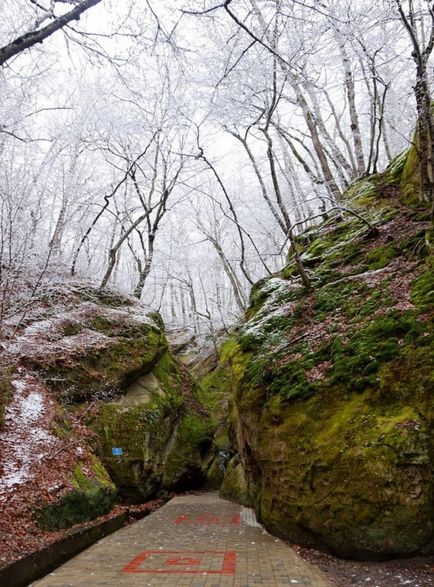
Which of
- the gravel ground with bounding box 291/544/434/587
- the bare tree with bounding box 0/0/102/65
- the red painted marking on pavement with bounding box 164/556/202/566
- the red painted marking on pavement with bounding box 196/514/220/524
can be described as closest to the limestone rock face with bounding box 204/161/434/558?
the gravel ground with bounding box 291/544/434/587

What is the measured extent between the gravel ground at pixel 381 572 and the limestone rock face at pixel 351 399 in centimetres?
12

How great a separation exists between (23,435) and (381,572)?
18.8ft

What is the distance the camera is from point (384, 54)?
28.9ft

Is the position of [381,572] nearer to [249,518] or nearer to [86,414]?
[249,518]

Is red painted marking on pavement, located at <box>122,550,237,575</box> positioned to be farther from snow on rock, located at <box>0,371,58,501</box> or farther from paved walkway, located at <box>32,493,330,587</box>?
snow on rock, located at <box>0,371,58,501</box>

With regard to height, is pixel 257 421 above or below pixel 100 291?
below

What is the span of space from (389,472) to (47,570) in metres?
4.19

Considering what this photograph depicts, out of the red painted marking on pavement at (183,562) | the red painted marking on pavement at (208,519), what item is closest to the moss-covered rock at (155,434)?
the red painted marking on pavement at (208,519)

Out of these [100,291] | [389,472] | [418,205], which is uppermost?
[100,291]

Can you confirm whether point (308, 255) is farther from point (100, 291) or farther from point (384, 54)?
point (100, 291)

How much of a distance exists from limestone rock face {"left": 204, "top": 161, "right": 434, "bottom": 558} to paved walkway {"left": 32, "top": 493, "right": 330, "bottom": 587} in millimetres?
533

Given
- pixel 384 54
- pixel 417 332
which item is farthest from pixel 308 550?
pixel 384 54

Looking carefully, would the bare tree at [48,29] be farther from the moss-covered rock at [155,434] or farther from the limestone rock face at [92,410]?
the moss-covered rock at [155,434]

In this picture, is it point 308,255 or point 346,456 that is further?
point 308,255
